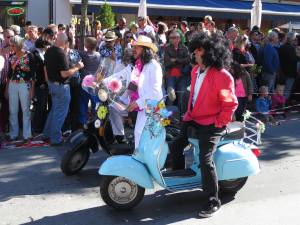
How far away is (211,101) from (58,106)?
3408 mm

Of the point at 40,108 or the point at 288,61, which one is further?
the point at 288,61

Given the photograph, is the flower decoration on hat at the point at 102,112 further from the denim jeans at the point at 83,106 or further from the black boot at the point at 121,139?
the denim jeans at the point at 83,106

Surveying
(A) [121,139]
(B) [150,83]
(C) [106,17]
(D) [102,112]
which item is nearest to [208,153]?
(B) [150,83]

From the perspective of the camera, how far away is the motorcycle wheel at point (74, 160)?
20.7ft

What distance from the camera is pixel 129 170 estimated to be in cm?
495

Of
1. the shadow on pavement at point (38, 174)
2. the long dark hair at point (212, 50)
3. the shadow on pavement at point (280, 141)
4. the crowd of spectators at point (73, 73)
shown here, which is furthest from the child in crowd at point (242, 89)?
the long dark hair at point (212, 50)

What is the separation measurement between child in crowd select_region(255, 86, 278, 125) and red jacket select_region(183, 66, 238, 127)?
16.8ft

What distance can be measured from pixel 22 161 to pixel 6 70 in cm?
178

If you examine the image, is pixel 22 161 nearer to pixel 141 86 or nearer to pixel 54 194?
pixel 54 194

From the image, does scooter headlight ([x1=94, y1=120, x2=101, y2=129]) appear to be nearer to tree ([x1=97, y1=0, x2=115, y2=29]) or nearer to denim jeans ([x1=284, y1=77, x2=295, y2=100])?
denim jeans ([x1=284, y1=77, x2=295, y2=100])

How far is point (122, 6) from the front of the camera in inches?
715

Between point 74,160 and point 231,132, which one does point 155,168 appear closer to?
point 231,132

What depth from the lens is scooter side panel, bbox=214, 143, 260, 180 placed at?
5.19 metres

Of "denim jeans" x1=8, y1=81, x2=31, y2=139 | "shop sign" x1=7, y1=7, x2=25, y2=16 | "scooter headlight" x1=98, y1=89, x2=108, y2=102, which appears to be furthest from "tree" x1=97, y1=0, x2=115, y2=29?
"scooter headlight" x1=98, y1=89, x2=108, y2=102
